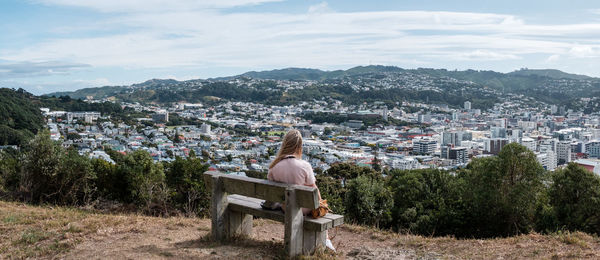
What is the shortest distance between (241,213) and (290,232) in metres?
0.74

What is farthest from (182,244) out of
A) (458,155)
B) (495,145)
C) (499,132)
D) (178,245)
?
(499,132)

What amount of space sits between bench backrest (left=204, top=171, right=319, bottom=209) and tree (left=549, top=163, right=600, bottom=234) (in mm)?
5035

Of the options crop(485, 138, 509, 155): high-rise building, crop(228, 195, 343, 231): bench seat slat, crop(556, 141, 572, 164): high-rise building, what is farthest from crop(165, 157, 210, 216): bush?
crop(556, 141, 572, 164): high-rise building

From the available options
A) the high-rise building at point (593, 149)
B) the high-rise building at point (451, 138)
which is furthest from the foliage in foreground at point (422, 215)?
the high-rise building at point (451, 138)

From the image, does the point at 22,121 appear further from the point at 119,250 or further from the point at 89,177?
the point at 119,250

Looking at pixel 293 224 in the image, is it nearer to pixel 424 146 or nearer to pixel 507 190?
pixel 507 190

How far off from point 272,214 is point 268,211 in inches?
2.5

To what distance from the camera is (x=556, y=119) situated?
97.5 meters

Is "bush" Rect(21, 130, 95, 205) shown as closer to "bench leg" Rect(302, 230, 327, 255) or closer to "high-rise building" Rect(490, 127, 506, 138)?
"bench leg" Rect(302, 230, 327, 255)

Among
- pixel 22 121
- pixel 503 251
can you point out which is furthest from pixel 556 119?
pixel 503 251

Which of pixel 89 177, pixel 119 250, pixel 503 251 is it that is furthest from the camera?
pixel 89 177

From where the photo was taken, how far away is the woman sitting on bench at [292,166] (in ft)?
10.9

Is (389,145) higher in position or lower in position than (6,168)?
lower

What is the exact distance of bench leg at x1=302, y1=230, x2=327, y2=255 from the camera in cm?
333
